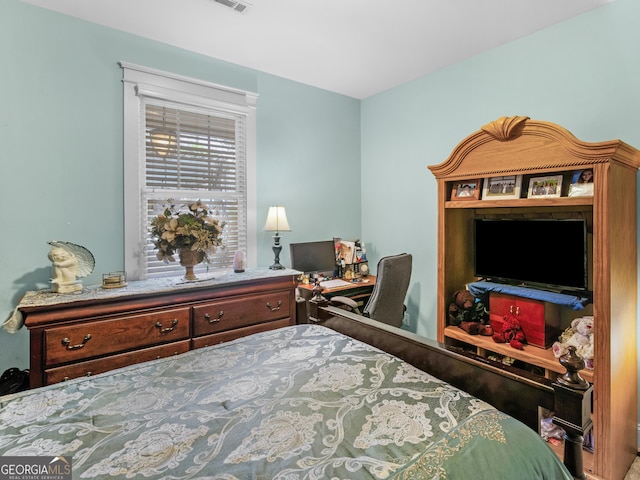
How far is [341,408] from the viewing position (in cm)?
102

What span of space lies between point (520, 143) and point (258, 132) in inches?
87.0

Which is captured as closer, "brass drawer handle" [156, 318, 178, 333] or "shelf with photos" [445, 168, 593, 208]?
"shelf with photos" [445, 168, 593, 208]

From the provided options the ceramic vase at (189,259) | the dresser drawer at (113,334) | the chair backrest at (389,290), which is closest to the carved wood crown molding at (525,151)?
the chair backrest at (389,290)

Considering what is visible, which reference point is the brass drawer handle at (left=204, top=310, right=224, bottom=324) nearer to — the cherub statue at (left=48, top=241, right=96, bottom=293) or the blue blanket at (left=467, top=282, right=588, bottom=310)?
the cherub statue at (left=48, top=241, right=96, bottom=293)

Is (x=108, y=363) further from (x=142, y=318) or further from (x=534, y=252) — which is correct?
(x=534, y=252)

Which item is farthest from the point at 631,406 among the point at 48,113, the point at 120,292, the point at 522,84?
the point at 48,113

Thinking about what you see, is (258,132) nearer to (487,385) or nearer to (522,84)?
(522,84)

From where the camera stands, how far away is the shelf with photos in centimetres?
187

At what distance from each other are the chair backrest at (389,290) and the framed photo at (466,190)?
66cm

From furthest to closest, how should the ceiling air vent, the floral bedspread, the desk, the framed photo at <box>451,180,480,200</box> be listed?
1. the desk
2. the framed photo at <box>451,180,480,200</box>
3. the ceiling air vent
4. the floral bedspread

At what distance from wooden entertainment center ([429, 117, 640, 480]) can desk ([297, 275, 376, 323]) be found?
0.94m

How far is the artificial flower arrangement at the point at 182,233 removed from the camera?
7.52ft

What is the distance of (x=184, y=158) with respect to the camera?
278 cm

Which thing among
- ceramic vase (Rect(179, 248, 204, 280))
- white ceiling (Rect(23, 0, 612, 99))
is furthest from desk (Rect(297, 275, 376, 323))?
white ceiling (Rect(23, 0, 612, 99))
